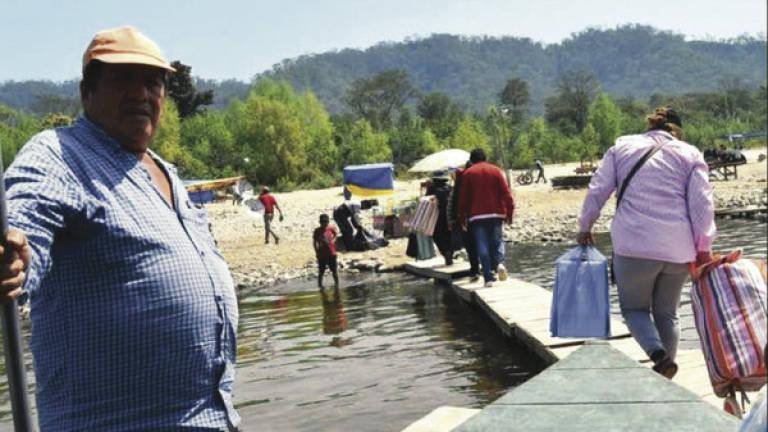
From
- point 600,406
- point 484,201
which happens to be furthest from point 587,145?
point 600,406

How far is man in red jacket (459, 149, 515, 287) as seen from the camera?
36.4 ft

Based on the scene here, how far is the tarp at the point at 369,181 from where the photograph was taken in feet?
95.1

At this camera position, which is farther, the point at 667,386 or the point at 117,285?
the point at 667,386

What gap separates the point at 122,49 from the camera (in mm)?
Result: 2400

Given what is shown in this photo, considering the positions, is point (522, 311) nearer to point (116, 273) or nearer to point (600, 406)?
point (600, 406)

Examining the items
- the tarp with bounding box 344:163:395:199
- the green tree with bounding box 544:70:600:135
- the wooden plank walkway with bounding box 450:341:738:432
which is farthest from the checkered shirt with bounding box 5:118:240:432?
the green tree with bounding box 544:70:600:135

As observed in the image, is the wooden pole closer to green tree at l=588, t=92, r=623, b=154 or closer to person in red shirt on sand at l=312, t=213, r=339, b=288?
person in red shirt on sand at l=312, t=213, r=339, b=288

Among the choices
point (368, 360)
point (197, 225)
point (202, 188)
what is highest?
point (197, 225)

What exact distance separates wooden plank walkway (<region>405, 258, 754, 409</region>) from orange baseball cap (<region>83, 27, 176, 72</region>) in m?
3.00

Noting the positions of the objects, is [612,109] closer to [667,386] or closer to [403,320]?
[403,320]

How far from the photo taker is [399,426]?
6.88 m

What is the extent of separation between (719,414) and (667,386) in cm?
24

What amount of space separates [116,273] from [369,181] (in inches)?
1059

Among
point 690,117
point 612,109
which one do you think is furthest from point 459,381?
point 690,117
